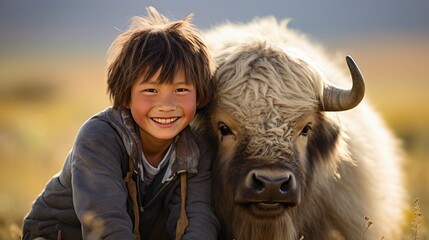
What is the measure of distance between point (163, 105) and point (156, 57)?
306mm

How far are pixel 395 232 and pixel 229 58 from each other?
226 cm

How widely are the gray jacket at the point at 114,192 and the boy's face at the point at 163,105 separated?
154mm

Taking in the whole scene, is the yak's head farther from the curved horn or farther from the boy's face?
the boy's face

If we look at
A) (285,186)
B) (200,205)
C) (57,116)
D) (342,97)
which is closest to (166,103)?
(200,205)

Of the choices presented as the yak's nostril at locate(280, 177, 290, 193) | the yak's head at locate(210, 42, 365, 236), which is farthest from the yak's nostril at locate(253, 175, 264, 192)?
the yak's nostril at locate(280, 177, 290, 193)

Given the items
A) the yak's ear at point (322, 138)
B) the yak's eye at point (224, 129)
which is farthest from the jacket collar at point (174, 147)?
the yak's ear at point (322, 138)

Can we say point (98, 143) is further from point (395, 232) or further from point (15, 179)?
point (15, 179)

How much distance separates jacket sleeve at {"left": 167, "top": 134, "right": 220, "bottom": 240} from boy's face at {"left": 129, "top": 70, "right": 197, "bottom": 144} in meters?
0.40

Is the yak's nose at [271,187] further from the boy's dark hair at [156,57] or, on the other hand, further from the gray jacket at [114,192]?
the boy's dark hair at [156,57]

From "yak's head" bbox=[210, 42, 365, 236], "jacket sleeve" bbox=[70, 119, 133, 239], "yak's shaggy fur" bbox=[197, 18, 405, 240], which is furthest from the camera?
"yak's shaggy fur" bbox=[197, 18, 405, 240]

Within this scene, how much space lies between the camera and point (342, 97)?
600 cm

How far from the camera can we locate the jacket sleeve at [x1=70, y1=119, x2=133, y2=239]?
517 centimetres

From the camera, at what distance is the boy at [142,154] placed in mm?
5344

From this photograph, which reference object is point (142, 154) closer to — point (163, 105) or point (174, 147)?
point (174, 147)
